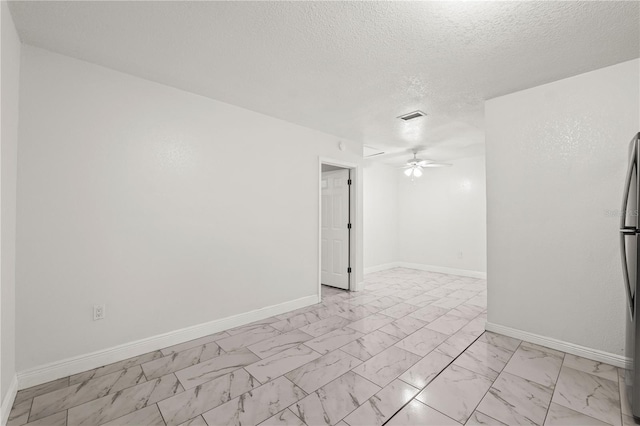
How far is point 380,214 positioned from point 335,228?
2.00 metres

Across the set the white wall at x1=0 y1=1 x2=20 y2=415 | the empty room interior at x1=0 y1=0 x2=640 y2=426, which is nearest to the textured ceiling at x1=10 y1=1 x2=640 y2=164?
the empty room interior at x1=0 y1=0 x2=640 y2=426

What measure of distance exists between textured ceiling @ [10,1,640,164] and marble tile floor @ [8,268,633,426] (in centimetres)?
256

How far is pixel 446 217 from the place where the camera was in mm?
6379

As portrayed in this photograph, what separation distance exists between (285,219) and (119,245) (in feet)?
6.11

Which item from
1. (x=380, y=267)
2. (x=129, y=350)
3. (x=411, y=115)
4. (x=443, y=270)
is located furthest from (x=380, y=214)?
(x=129, y=350)

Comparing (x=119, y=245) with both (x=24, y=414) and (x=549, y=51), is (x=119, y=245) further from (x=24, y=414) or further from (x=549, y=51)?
(x=549, y=51)

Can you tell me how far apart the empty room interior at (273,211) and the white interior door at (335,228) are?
1331 mm

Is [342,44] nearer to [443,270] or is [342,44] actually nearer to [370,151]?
[370,151]

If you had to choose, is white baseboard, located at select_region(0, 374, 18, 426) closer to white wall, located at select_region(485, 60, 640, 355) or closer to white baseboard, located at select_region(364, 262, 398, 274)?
white wall, located at select_region(485, 60, 640, 355)

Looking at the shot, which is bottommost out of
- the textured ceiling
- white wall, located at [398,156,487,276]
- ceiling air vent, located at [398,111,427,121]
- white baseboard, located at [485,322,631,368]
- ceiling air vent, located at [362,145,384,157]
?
white baseboard, located at [485,322,631,368]

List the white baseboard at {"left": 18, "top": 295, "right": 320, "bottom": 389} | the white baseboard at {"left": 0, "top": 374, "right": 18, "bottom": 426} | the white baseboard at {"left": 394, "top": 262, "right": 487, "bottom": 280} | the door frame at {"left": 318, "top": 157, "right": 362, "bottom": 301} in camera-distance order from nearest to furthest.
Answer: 1. the white baseboard at {"left": 0, "top": 374, "right": 18, "bottom": 426}
2. the white baseboard at {"left": 18, "top": 295, "right": 320, "bottom": 389}
3. the door frame at {"left": 318, "top": 157, "right": 362, "bottom": 301}
4. the white baseboard at {"left": 394, "top": 262, "right": 487, "bottom": 280}

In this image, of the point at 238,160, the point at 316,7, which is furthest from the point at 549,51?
the point at 238,160

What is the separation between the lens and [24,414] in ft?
5.90

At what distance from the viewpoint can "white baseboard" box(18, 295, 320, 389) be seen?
6.98 ft
